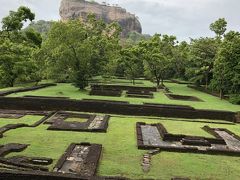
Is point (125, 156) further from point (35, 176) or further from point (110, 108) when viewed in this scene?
point (110, 108)

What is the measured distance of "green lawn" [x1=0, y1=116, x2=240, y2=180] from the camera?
9070 mm

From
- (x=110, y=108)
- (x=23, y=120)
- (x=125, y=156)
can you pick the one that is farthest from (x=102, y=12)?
(x=125, y=156)

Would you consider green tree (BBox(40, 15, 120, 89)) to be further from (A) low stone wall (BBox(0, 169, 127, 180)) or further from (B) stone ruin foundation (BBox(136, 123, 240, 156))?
(A) low stone wall (BBox(0, 169, 127, 180))

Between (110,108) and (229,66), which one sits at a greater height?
(229,66)

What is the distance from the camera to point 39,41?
41.0 meters

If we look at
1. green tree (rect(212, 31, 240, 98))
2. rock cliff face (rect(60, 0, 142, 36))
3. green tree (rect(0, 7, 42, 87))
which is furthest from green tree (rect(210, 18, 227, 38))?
rock cliff face (rect(60, 0, 142, 36))

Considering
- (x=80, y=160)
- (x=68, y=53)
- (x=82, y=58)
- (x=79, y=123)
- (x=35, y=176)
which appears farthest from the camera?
(x=82, y=58)

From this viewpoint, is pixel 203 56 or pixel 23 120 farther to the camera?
pixel 203 56

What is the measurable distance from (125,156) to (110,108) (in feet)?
28.8

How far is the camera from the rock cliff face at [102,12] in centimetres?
10281

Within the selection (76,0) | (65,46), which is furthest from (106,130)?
(76,0)

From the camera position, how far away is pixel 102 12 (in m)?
108

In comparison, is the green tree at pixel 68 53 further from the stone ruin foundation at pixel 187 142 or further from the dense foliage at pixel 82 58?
the stone ruin foundation at pixel 187 142

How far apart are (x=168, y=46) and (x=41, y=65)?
17.1 m
